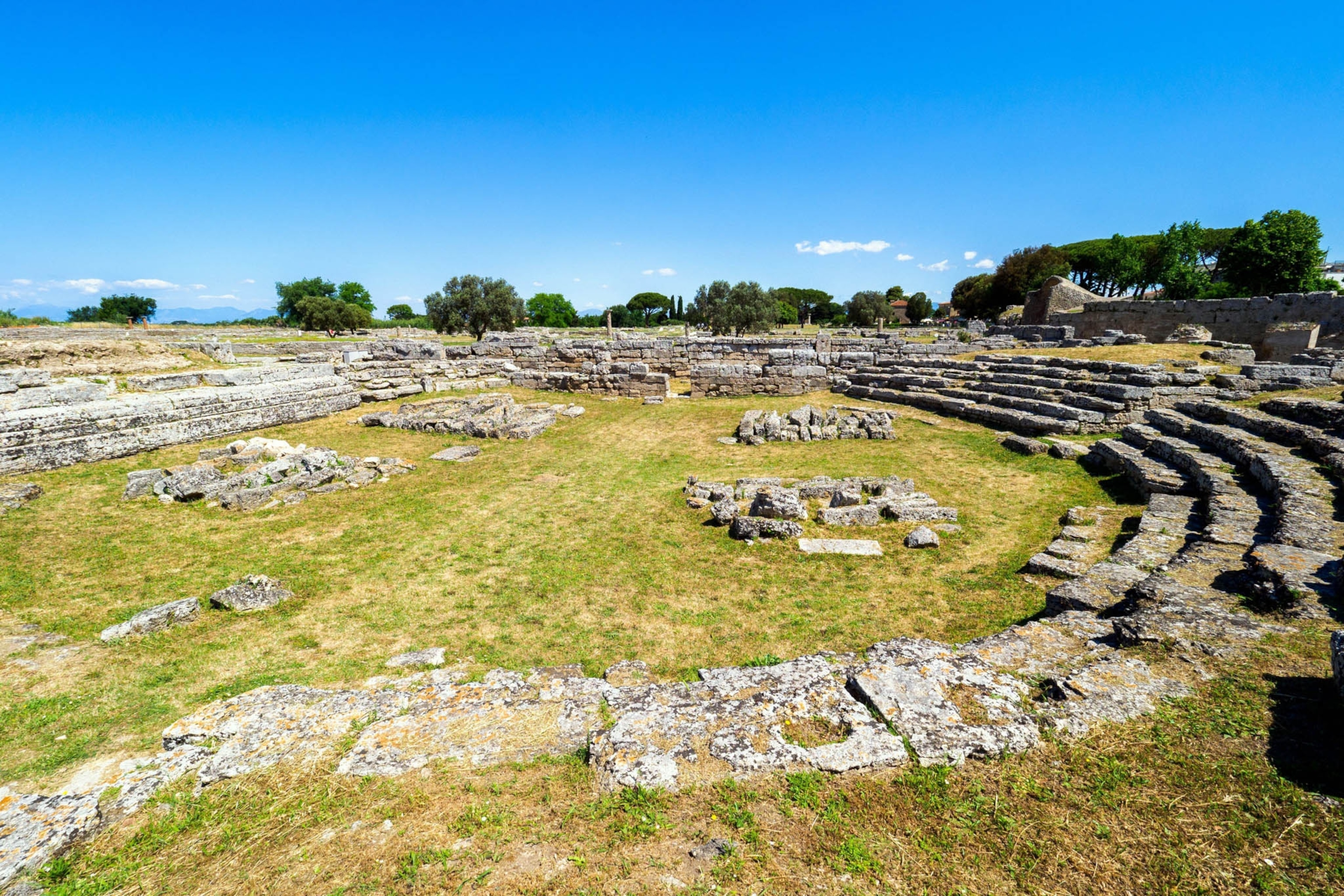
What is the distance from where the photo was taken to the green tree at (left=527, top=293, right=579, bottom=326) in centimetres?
9050

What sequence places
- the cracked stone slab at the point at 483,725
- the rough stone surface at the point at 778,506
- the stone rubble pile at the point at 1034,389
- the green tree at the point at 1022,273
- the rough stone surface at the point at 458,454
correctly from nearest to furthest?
1. the cracked stone slab at the point at 483,725
2. the rough stone surface at the point at 778,506
3. the rough stone surface at the point at 458,454
4. the stone rubble pile at the point at 1034,389
5. the green tree at the point at 1022,273

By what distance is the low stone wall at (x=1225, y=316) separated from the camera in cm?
2000

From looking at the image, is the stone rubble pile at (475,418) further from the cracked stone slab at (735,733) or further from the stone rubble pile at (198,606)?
the cracked stone slab at (735,733)

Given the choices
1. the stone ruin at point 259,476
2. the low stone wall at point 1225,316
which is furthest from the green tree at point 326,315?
the low stone wall at point 1225,316

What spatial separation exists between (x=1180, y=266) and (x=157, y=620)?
5963cm

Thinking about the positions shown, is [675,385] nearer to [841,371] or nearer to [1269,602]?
[841,371]

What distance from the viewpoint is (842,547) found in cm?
745

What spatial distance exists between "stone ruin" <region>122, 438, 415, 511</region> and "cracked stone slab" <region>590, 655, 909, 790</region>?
827cm

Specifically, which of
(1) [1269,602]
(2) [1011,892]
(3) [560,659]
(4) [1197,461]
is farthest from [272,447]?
(4) [1197,461]

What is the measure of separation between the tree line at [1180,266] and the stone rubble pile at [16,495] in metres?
51.2

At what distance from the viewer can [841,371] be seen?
21438 mm

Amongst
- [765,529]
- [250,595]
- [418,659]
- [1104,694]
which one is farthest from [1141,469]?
[250,595]

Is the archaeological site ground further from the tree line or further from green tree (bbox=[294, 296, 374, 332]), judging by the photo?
green tree (bbox=[294, 296, 374, 332])

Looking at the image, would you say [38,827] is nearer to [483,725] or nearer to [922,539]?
[483,725]
